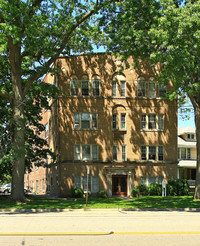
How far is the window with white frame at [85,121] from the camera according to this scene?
123ft

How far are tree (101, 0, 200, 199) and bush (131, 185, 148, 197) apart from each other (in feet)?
48.9

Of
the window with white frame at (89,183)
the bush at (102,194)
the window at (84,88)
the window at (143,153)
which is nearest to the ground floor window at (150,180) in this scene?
the window at (143,153)

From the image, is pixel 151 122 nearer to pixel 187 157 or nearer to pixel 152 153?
pixel 152 153

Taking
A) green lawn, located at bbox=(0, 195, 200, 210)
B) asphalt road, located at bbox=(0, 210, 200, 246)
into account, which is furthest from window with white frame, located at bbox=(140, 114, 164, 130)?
asphalt road, located at bbox=(0, 210, 200, 246)

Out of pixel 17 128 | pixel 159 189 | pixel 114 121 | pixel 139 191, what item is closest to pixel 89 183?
pixel 139 191

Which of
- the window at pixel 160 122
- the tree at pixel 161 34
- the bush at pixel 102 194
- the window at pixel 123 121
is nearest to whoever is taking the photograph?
the tree at pixel 161 34

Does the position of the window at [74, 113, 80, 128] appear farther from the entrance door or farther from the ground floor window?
the ground floor window

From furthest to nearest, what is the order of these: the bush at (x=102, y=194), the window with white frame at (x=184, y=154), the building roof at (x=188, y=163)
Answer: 1. the window with white frame at (x=184, y=154)
2. the building roof at (x=188, y=163)
3. the bush at (x=102, y=194)

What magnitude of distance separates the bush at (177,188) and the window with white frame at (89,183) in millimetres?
7057

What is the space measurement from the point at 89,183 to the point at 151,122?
348 inches

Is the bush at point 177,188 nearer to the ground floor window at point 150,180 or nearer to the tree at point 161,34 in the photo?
the ground floor window at point 150,180

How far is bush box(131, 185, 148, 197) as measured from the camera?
3666cm

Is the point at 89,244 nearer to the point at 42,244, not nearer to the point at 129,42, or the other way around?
the point at 42,244

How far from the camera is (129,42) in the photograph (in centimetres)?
2294
